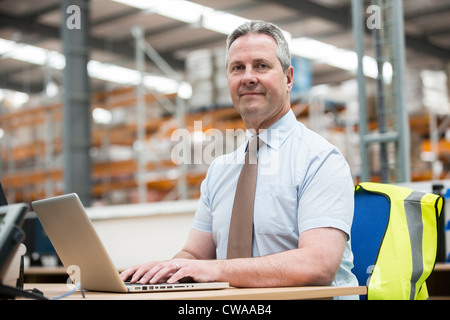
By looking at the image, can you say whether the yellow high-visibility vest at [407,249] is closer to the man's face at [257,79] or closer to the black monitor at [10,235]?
the man's face at [257,79]

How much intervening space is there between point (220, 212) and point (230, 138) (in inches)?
193

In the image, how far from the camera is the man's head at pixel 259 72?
6.42 feet

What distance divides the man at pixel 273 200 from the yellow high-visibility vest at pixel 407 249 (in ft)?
0.31

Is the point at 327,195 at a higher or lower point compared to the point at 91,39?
lower

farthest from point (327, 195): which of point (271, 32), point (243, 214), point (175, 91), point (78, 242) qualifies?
point (175, 91)

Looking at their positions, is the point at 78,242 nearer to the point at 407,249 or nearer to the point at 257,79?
the point at 257,79

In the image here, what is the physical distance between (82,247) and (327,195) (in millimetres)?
697

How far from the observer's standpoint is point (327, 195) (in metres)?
1.70

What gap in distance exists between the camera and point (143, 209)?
459 cm

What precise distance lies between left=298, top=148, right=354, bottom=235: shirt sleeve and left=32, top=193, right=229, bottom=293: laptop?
0.35 m

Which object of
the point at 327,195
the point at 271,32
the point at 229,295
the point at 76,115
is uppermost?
the point at 76,115

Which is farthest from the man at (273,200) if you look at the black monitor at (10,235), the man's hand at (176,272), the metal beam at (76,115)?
the metal beam at (76,115)

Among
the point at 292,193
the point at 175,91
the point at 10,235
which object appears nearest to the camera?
the point at 10,235

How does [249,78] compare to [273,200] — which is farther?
[249,78]
